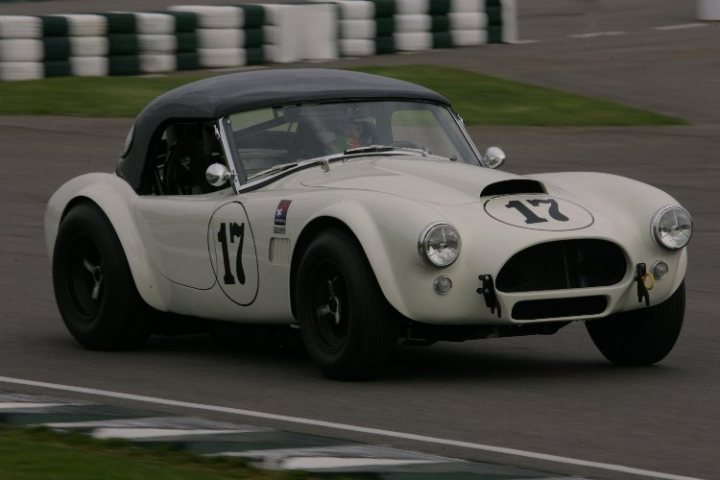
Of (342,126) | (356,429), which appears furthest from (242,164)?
(356,429)

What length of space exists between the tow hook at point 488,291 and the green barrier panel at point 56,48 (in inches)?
578

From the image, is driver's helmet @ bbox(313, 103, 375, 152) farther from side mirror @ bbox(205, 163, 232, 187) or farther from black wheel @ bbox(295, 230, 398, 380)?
black wheel @ bbox(295, 230, 398, 380)

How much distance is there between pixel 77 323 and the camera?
9.09 meters

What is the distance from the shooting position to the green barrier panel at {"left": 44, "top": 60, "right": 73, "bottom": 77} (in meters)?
21.5

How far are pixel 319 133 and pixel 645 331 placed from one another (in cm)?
188

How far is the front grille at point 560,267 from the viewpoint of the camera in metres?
7.43

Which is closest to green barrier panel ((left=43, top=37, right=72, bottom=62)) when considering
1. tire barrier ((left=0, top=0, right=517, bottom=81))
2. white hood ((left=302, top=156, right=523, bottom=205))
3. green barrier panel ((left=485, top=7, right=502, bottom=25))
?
tire barrier ((left=0, top=0, right=517, bottom=81))

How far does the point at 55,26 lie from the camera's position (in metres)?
21.1

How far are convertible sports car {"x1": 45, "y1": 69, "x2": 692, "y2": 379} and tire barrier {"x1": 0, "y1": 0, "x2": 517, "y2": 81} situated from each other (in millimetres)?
12223

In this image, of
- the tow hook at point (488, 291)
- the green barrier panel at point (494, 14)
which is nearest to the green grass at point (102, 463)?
the tow hook at point (488, 291)

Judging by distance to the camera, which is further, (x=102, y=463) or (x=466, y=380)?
(x=466, y=380)

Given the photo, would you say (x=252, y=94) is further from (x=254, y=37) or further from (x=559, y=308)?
(x=254, y=37)

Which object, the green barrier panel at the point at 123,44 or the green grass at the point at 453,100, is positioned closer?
the green grass at the point at 453,100

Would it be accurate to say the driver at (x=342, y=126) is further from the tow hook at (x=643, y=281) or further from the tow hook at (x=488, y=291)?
the tow hook at (x=643, y=281)
